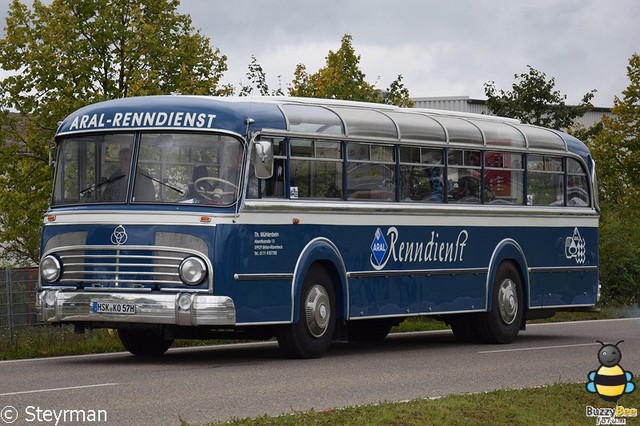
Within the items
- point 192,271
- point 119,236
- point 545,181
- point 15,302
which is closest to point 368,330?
point 545,181

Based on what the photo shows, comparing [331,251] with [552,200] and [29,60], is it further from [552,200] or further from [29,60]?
[29,60]

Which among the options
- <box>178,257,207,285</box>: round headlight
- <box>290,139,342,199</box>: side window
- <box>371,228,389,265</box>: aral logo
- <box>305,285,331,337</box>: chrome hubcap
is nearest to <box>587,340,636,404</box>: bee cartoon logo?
<box>178,257,207,285</box>: round headlight

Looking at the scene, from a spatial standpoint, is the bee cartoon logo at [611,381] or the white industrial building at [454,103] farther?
the white industrial building at [454,103]

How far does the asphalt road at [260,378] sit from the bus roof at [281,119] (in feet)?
9.19

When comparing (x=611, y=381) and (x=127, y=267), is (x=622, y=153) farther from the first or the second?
(x=611, y=381)

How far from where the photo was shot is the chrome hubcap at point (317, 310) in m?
18.2

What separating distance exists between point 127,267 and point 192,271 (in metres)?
0.80

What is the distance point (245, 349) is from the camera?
67.7 ft

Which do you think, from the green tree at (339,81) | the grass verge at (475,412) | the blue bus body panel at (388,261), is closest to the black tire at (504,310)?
the blue bus body panel at (388,261)

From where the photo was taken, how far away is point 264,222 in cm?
1748

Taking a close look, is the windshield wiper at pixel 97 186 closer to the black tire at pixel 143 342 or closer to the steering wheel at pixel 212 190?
the steering wheel at pixel 212 190

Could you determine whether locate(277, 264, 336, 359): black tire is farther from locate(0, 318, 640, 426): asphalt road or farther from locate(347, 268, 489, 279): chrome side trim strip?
locate(347, 268, 489, 279): chrome side trim strip

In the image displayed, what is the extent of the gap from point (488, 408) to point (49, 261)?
7.01 meters

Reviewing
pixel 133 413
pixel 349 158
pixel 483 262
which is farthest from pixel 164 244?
pixel 483 262
